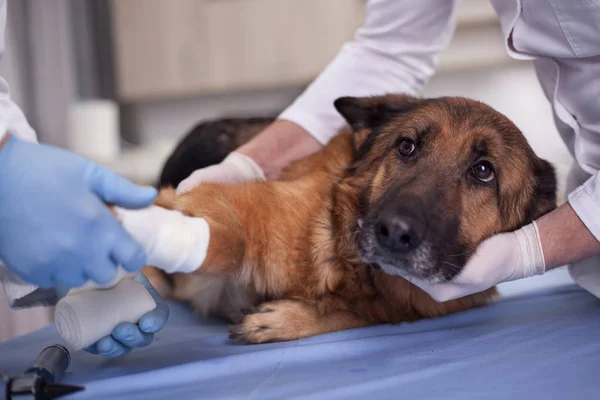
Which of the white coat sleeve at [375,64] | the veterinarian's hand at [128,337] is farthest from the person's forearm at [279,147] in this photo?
the veterinarian's hand at [128,337]

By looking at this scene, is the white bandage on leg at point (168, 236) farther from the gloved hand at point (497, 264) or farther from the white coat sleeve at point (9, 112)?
the gloved hand at point (497, 264)

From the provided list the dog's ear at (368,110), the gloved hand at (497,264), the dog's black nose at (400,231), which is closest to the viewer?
the dog's black nose at (400,231)

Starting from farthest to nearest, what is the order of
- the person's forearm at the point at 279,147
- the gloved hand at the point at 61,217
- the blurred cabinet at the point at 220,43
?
1. the blurred cabinet at the point at 220,43
2. the person's forearm at the point at 279,147
3. the gloved hand at the point at 61,217

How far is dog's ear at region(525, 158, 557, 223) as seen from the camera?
1.87m

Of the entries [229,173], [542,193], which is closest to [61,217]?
[229,173]

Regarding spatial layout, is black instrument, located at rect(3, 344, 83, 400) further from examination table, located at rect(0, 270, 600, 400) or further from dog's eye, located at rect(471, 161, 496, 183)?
dog's eye, located at rect(471, 161, 496, 183)

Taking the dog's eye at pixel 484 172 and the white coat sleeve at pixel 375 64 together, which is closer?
the dog's eye at pixel 484 172

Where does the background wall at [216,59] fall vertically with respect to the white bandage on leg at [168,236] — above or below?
above

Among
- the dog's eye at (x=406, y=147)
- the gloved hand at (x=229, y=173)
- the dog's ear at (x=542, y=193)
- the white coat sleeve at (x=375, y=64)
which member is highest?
the white coat sleeve at (x=375, y=64)

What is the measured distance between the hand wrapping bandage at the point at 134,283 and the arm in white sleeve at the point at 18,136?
0.26 m

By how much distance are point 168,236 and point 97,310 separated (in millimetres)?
246

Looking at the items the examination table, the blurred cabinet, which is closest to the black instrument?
the examination table

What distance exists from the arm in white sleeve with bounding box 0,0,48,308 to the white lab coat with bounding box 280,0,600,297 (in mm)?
1085

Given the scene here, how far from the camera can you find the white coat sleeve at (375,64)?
2309 millimetres
